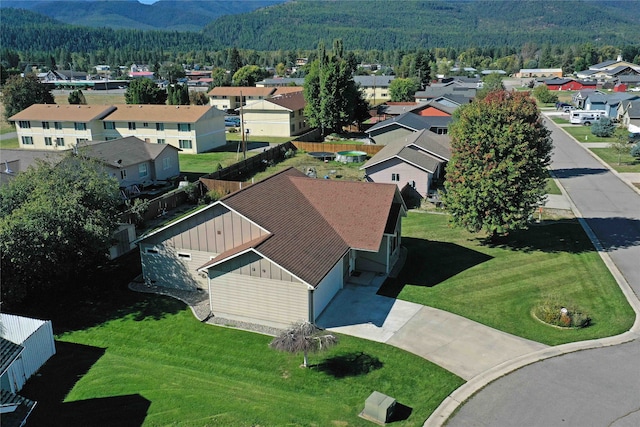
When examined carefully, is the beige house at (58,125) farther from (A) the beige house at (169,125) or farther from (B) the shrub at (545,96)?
(B) the shrub at (545,96)

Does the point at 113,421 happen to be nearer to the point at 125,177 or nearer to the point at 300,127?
the point at 125,177

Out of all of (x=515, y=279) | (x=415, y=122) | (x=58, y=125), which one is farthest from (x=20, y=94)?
(x=515, y=279)

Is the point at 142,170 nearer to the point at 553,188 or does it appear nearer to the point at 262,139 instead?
the point at 262,139

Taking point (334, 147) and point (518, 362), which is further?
point (334, 147)

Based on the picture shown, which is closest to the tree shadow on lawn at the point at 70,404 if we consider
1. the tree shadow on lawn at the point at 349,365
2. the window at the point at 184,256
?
the tree shadow on lawn at the point at 349,365

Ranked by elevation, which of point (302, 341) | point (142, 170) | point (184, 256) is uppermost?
point (184, 256)

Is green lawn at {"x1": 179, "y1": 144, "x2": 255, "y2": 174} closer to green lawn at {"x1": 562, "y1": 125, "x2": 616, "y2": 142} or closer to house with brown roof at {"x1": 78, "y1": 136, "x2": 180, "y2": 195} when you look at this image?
house with brown roof at {"x1": 78, "y1": 136, "x2": 180, "y2": 195}
